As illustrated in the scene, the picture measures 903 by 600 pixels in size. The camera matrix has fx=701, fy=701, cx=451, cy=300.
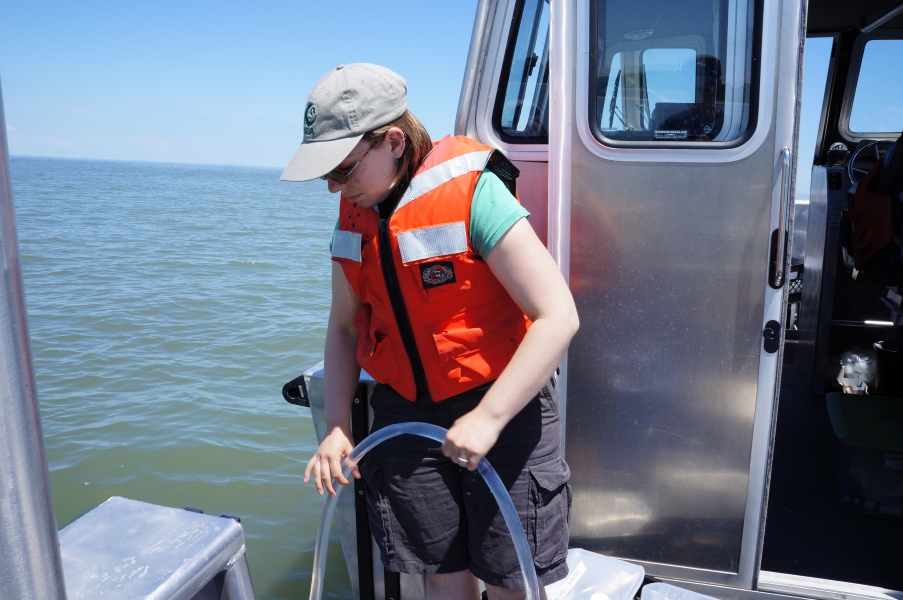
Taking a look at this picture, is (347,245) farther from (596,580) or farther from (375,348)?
(596,580)

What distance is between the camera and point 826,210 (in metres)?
4.41

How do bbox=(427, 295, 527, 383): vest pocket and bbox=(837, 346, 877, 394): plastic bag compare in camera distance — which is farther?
bbox=(837, 346, 877, 394): plastic bag

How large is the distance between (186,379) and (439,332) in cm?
638

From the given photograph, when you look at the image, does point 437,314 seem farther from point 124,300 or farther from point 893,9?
point 124,300

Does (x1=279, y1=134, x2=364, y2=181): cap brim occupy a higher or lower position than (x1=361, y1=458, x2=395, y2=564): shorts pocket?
higher

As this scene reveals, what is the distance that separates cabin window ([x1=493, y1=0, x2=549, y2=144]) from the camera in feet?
8.26

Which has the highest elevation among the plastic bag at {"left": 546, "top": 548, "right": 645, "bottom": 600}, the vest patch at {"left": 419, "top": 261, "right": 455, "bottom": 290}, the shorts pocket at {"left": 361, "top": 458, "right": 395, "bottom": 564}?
the vest patch at {"left": 419, "top": 261, "right": 455, "bottom": 290}

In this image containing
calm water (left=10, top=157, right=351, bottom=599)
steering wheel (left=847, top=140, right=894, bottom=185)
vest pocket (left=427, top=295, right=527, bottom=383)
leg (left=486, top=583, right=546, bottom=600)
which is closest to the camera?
vest pocket (left=427, top=295, right=527, bottom=383)

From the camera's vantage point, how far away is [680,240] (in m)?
2.23

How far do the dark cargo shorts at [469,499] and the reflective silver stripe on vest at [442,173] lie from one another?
53 cm

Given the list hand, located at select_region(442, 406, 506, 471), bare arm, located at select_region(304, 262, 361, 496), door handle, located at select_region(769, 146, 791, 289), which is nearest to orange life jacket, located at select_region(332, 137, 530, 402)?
bare arm, located at select_region(304, 262, 361, 496)

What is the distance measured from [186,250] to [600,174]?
14958 mm

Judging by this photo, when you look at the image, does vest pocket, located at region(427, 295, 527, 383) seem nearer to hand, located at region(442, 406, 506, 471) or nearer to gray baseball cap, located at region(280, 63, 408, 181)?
hand, located at region(442, 406, 506, 471)

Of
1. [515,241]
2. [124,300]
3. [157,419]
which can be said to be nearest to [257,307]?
[124,300]
